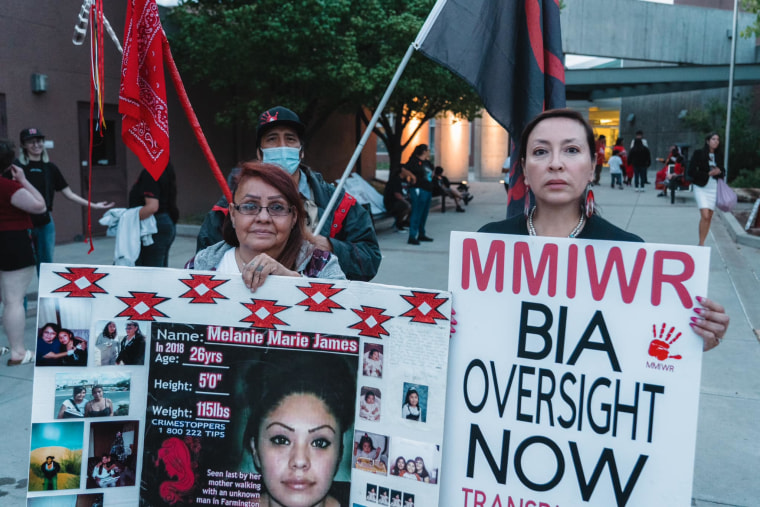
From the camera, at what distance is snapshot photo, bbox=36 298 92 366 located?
2039mm

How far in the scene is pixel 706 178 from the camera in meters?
10.2

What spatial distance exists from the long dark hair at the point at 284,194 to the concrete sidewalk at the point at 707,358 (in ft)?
7.76

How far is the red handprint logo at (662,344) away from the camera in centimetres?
191

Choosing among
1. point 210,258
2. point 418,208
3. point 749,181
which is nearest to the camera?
point 210,258

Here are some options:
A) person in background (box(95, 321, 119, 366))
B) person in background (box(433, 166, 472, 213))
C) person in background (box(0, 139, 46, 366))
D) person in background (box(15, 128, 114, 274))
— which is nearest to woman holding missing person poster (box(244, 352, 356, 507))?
person in background (box(95, 321, 119, 366))

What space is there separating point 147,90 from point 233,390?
1.45 meters

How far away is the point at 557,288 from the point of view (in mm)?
2012

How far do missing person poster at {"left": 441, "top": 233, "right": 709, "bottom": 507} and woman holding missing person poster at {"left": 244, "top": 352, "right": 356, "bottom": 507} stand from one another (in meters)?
0.33

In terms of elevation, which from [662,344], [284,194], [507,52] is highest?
[507,52]

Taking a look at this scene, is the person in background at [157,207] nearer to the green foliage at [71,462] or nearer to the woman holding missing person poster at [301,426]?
the green foliage at [71,462]

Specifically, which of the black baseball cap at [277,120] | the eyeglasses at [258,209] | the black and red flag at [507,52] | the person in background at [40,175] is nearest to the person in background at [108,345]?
the eyeglasses at [258,209]

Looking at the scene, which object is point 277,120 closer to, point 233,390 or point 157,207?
point 233,390

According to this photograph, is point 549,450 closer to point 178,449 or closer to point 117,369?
point 178,449

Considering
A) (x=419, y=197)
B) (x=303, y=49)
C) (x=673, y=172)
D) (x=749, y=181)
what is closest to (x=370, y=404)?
(x=419, y=197)
